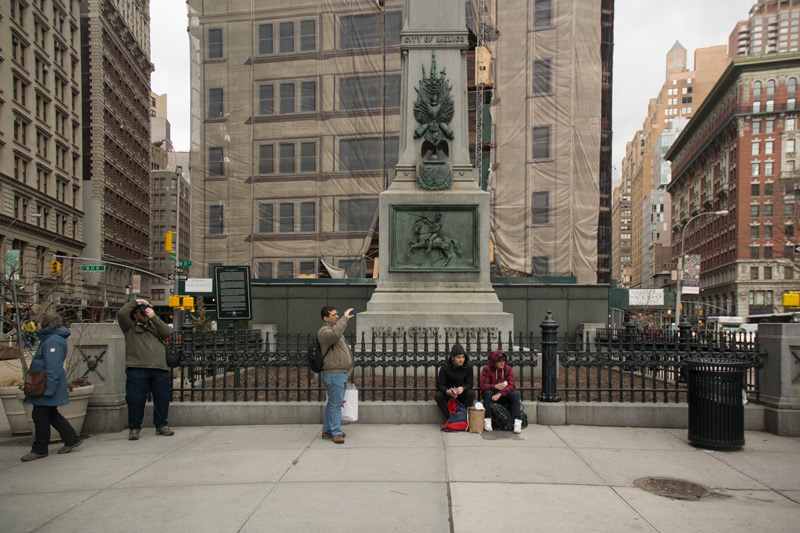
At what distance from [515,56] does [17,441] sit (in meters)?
24.7

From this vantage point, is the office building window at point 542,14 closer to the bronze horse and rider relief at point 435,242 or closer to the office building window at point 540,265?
the office building window at point 540,265

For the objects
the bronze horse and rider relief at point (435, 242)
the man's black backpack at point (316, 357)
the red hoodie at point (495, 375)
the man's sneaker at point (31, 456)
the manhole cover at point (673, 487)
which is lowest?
the man's sneaker at point (31, 456)

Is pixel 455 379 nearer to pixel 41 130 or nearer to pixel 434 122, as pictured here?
pixel 434 122

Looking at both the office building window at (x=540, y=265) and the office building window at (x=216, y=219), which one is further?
the office building window at (x=216, y=219)

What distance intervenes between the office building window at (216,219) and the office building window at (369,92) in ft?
24.9

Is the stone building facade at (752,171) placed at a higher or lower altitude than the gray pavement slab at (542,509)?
higher

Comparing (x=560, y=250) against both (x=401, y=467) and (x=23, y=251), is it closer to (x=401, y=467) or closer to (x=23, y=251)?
(x=401, y=467)

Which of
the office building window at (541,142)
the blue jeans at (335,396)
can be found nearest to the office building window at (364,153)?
the office building window at (541,142)

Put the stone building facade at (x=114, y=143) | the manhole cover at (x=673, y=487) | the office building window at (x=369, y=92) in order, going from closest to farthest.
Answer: the manhole cover at (x=673, y=487) → the office building window at (x=369, y=92) → the stone building facade at (x=114, y=143)

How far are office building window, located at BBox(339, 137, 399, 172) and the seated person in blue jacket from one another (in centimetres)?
1980

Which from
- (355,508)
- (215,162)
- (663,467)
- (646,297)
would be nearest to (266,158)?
(215,162)

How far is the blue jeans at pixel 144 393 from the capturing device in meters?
7.77

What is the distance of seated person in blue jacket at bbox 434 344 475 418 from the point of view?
8.02 meters

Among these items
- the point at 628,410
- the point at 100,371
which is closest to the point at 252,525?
the point at 100,371
